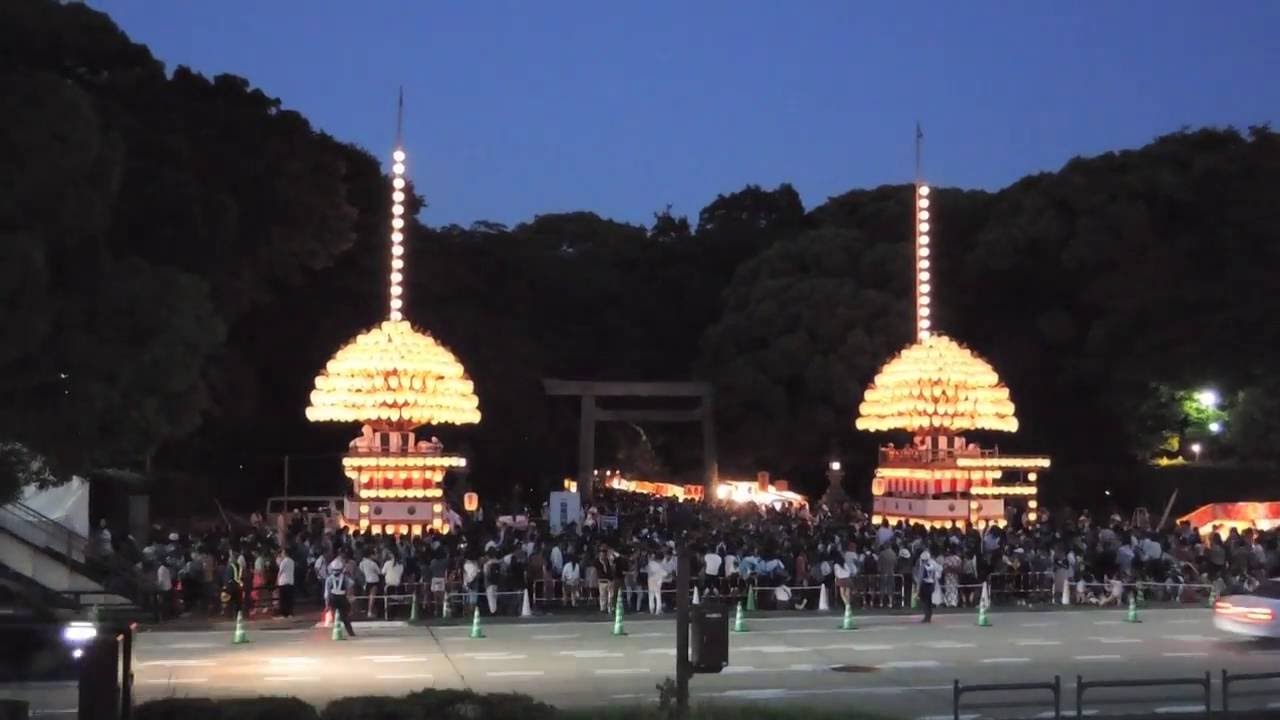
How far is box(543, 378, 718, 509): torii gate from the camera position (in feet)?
175

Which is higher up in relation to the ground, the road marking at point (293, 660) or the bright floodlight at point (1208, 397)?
the bright floodlight at point (1208, 397)

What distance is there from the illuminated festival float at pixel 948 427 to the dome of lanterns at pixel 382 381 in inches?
583

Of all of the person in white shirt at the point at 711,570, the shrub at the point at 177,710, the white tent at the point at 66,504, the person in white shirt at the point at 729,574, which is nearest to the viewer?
the shrub at the point at 177,710

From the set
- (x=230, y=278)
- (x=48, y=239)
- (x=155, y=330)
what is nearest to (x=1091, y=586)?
(x=155, y=330)

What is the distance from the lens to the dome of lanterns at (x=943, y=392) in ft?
146

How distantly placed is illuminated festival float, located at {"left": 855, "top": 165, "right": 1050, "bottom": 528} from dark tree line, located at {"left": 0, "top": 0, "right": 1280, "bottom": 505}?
19.5ft

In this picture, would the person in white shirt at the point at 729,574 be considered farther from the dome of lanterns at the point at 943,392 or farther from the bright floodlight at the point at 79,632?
the dome of lanterns at the point at 943,392

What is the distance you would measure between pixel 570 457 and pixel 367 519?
21844mm

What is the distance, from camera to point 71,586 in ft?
83.0

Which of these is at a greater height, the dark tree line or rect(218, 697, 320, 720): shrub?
the dark tree line

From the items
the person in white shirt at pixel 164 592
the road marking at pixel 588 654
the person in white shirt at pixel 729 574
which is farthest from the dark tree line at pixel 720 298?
the person in white shirt at pixel 729 574

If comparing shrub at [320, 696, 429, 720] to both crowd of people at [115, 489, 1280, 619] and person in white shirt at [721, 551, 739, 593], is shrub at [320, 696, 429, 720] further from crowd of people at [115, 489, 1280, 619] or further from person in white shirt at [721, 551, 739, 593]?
person in white shirt at [721, 551, 739, 593]

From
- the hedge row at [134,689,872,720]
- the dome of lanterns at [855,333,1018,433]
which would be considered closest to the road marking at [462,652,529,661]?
the hedge row at [134,689,872,720]

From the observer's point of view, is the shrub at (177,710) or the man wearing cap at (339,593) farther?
the man wearing cap at (339,593)
